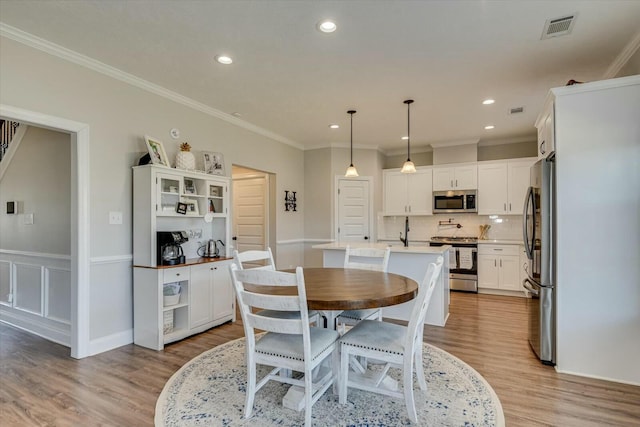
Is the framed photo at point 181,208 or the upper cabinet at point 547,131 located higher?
the upper cabinet at point 547,131

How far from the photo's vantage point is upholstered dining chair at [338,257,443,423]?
2.02 m

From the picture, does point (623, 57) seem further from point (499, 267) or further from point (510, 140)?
point (499, 267)

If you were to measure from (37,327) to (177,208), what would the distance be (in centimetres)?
204

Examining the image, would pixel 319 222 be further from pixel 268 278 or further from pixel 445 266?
pixel 268 278

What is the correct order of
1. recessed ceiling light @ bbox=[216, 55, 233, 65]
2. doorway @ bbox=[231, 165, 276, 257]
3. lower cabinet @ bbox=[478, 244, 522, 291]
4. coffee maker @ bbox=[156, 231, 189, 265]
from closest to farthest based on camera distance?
recessed ceiling light @ bbox=[216, 55, 233, 65], coffee maker @ bbox=[156, 231, 189, 265], lower cabinet @ bbox=[478, 244, 522, 291], doorway @ bbox=[231, 165, 276, 257]

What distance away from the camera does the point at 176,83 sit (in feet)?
11.8

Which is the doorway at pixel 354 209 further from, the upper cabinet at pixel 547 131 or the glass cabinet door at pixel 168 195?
the upper cabinet at pixel 547 131

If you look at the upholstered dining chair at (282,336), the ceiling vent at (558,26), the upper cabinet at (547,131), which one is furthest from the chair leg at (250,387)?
the ceiling vent at (558,26)

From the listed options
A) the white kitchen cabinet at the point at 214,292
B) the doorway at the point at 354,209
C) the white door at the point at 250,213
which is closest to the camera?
the white kitchen cabinet at the point at 214,292

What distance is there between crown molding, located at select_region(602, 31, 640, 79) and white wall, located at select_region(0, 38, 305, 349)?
4420 millimetres

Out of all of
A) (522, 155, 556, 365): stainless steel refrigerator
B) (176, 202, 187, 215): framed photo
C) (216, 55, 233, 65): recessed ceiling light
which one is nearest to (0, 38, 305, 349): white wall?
(176, 202, 187, 215): framed photo

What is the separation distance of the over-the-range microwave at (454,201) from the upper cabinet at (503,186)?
143mm

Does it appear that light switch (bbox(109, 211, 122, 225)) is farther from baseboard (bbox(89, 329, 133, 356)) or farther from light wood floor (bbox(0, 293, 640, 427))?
light wood floor (bbox(0, 293, 640, 427))

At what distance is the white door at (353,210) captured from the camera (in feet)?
20.7
